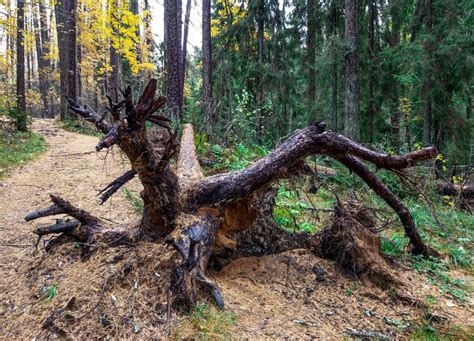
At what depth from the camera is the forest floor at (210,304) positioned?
2.34 metres

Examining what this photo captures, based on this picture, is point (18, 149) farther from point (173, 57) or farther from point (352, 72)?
point (352, 72)

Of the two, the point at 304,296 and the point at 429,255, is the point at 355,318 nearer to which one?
the point at 304,296

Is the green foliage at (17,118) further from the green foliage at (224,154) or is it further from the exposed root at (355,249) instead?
the exposed root at (355,249)

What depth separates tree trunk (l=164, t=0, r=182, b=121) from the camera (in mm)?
9281

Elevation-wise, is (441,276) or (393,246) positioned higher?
(393,246)

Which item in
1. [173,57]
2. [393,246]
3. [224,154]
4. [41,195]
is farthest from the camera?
[173,57]

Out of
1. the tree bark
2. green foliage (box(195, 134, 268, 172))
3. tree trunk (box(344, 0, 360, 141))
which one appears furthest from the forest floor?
the tree bark

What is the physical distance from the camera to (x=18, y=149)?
9.00 m

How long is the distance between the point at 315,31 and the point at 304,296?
1111 centimetres

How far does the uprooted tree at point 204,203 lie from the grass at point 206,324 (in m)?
0.11

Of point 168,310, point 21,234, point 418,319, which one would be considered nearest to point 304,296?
point 418,319

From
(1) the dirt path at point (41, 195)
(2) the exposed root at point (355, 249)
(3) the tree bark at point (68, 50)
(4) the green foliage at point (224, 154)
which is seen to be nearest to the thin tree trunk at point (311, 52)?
(4) the green foliage at point (224, 154)

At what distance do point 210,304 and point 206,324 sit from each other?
10.0 inches

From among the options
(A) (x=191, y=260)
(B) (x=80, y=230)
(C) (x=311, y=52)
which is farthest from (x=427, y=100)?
(B) (x=80, y=230)
